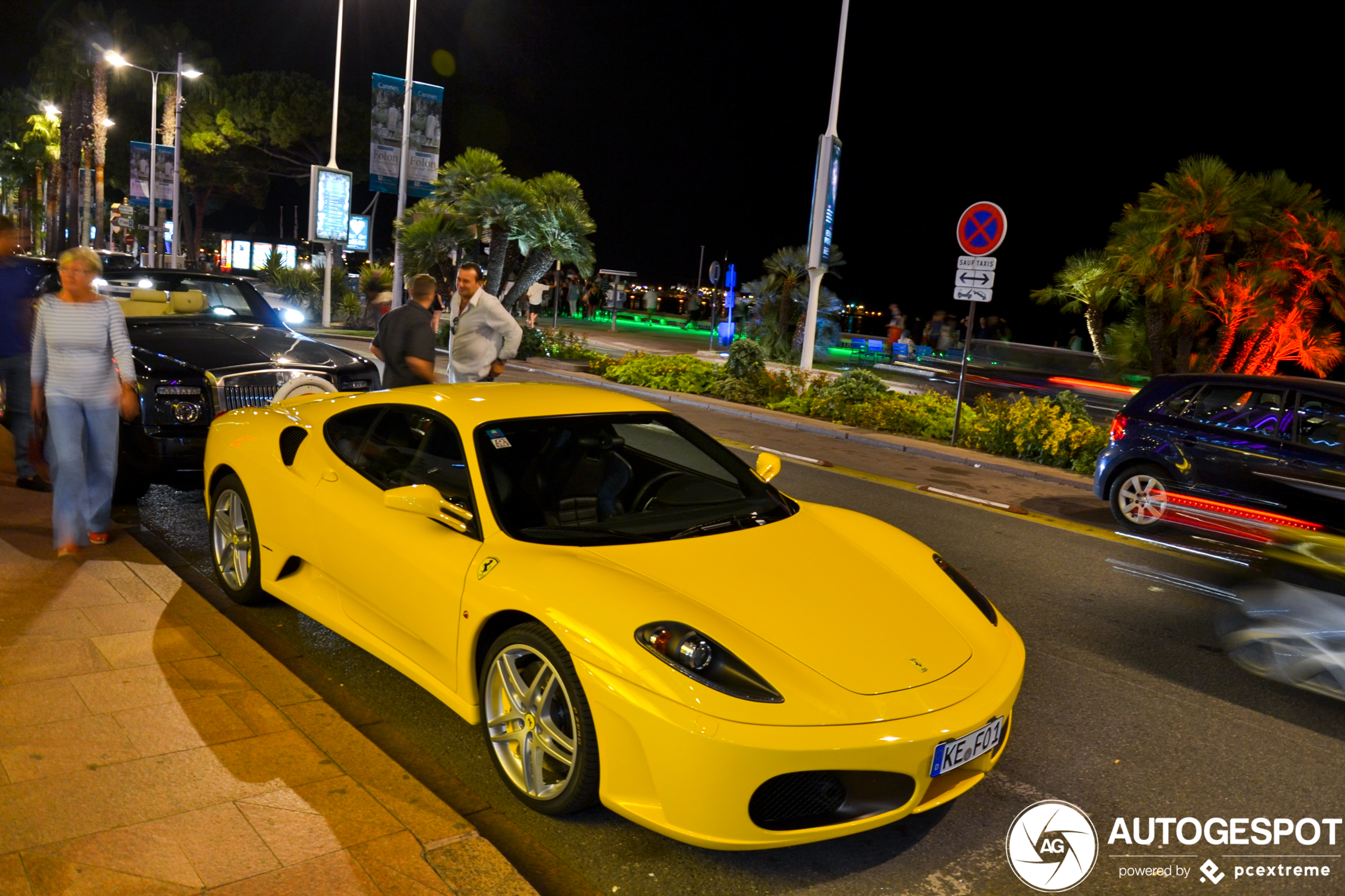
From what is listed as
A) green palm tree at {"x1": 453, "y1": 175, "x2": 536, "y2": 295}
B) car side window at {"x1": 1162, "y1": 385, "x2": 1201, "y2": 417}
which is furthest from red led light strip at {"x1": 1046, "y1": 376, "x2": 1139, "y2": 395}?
green palm tree at {"x1": 453, "y1": 175, "x2": 536, "y2": 295}

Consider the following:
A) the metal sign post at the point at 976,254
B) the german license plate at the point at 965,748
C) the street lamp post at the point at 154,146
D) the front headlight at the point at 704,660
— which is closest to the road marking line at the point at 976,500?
the metal sign post at the point at 976,254

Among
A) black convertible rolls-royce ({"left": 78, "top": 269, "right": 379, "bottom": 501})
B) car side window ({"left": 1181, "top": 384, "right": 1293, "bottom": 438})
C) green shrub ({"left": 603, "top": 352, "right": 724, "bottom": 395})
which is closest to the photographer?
black convertible rolls-royce ({"left": 78, "top": 269, "right": 379, "bottom": 501})

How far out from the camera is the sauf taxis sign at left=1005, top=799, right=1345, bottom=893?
10.6ft

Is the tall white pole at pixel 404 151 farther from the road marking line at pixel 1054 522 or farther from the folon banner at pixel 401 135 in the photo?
the road marking line at pixel 1054 522

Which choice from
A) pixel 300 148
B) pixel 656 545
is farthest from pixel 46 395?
pixel 300 148

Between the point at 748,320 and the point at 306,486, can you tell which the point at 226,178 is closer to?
the point at 748,320

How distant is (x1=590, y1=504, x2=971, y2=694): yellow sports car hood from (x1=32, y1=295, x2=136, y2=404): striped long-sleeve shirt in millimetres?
3901

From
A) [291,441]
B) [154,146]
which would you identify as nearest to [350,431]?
[291,441]

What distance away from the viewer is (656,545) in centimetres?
360

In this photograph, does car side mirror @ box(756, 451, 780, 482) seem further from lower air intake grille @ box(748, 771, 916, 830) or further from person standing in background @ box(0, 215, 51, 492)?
person standing in background @ box(0, 215, 51, 492)

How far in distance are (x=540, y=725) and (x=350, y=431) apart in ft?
6.43

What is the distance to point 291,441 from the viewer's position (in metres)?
4.71

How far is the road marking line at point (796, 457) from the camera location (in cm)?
1171

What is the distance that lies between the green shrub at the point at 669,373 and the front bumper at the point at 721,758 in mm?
16092
